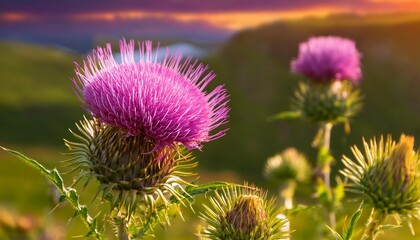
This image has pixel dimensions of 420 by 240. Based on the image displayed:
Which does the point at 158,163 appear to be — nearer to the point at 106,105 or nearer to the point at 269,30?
the point at 106,105

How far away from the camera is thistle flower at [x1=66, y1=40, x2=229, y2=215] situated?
4945 millimetres

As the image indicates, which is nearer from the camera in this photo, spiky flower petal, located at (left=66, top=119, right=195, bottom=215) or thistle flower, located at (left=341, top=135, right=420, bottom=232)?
spiky flower petal, located at (left=66, top=119, right=195, bottom=215)

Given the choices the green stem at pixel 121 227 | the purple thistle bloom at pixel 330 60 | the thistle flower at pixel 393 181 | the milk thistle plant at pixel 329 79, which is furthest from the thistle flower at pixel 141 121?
the purple thistle bloom at pixel 330 60

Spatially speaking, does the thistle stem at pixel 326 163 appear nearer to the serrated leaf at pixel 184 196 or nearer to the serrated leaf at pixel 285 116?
the serrated leaf at pixel 285 116

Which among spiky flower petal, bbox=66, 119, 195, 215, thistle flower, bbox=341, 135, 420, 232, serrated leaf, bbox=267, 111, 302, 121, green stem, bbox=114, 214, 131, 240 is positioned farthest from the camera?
serrated leaf, bbox=267, 111, 302, 121

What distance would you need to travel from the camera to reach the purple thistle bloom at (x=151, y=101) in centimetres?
492

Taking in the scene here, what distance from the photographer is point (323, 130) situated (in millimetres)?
10164

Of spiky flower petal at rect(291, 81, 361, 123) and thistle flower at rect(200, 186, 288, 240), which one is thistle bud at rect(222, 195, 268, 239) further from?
spiky flower petal at rect(291, 81, 361, 123)

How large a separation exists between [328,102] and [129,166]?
591cm

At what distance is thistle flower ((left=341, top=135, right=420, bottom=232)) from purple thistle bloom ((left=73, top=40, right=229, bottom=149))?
160 centimetres

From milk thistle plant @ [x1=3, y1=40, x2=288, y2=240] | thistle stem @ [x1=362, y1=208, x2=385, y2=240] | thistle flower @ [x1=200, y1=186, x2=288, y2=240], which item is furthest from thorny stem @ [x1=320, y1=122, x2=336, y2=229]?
milk thistle plant @ [x1=3, y1=40, x2=288, y2=240]

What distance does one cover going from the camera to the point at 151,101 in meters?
4.95

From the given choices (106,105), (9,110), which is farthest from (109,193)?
(9,110)

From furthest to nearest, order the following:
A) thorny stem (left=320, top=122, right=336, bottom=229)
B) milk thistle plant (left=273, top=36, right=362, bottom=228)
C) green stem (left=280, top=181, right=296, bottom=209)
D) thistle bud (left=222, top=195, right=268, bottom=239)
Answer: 1. milk thistle plant (left=273, top=36, right=362, bottom=228)
2. green stem (left=280, top=181, right=296, bottom=209)
3. thorny stem (left=320, top=122, right=336, bottom=229)
4. thistle bud (left=222, top=195, right=268, bottom=239)
